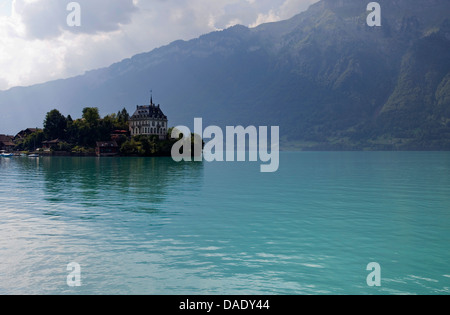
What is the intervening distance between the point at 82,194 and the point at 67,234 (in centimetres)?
2492

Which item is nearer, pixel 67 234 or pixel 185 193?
pixel 67 234

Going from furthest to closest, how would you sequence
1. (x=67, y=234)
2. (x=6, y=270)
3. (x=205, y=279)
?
1. (x=67, y=234)
2. (x=6, y=270)
3. (x=205, y=279)

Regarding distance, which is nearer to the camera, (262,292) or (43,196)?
(262,292)

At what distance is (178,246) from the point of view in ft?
83.0

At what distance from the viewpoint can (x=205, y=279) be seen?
19.1m

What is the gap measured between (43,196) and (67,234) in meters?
24.5

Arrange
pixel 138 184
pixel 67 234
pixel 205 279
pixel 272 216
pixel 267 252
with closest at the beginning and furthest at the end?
pixel 205 279, pixel 267 252, pixel 67 234, pixel 272 216, pixel 138 184
